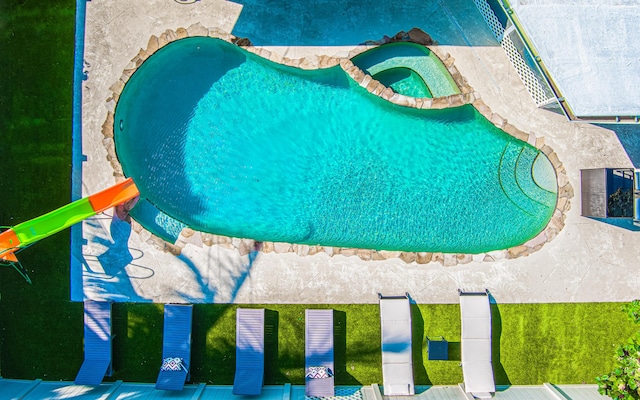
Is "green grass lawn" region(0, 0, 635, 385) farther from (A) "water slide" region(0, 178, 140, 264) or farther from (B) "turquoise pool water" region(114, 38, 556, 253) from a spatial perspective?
(B) "turquoise pool water" region(114, 38, 556, 253)

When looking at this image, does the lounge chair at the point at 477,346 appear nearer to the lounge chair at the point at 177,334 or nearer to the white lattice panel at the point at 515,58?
the white lattice panel at the point at 515,58

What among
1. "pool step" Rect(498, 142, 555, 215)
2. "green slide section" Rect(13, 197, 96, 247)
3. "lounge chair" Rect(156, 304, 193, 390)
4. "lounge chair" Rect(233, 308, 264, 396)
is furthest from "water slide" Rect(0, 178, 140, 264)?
"pool step" Rect(498, 142, 555, 215)

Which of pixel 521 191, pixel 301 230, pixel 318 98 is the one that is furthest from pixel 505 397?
pixel 318 98

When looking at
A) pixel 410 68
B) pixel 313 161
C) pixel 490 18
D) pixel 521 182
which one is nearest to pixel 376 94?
pixel 410 68

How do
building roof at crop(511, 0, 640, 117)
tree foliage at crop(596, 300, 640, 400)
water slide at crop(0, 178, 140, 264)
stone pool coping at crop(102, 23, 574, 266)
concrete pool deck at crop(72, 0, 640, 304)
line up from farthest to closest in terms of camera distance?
concrete pool deck at crop(72, 0, 640, 304)
stone pool coping at crop(102, 23, 574, 266)
water slide at crop(0, 178, 140, 264)
building roof at crop(511, 0, 640, 117)
tree foliage at crop(596, 300, 640, 400)

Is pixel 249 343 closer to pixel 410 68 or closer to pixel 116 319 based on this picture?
pixel 116 319

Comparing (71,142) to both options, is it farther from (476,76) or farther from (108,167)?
(476,76)

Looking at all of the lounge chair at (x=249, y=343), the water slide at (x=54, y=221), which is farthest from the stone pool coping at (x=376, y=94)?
the lounge chair at (x=249, y=343)
